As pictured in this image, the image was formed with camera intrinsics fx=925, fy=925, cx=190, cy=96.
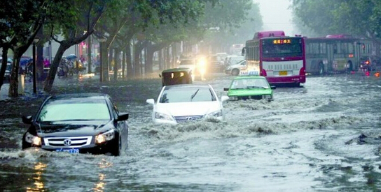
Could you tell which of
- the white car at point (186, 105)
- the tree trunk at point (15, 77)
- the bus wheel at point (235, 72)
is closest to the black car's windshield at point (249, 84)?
the tree trunk at point (15, 77)

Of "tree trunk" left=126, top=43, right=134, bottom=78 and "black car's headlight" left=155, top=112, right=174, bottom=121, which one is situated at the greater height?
"tree trunk" left=126, top=43, right=134, bottom=78

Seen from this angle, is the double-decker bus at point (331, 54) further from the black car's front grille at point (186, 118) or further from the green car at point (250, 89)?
the black car's front grille at point (186, 118)

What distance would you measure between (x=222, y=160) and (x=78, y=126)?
2724 mm

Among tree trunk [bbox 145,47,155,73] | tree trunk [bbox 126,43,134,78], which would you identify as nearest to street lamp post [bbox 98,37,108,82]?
tree trunk [bbox 126,43,134,78]

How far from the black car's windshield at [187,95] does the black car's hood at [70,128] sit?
7.22 m

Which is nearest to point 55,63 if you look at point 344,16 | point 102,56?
point 102,56

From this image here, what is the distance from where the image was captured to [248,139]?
2172 centimetres

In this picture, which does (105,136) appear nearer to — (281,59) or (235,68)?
(281,59)

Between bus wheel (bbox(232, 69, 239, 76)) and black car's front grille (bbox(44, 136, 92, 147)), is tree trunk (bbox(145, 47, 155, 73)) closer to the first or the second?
bus wheel (bbox(232, 69, 239, 76))

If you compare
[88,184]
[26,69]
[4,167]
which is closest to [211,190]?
[88,184]

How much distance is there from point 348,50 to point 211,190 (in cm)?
6116

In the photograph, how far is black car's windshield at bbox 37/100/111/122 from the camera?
17.5 meters

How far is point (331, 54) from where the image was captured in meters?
71.0

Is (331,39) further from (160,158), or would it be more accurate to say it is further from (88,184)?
(88,184)
